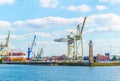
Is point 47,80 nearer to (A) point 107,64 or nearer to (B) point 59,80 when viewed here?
(B) point 59,80

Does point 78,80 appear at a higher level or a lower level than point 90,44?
lower

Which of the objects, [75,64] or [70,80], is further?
[75,64]

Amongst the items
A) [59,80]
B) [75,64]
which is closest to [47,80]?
[59,80]

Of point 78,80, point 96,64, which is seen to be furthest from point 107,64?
point 78,80

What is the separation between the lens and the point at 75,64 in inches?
7746

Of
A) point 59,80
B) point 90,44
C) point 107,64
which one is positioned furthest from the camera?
point 107,64

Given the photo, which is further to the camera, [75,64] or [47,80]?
[75,64]

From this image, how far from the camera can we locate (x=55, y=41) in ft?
653

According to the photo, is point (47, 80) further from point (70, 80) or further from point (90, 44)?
point (90, 44)

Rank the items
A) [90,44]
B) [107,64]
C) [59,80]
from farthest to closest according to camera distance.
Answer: [107,64] → [90,44] → [59,80]

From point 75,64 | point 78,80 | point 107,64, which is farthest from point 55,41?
point 78,80

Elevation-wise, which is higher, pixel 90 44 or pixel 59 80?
pixel 90 44

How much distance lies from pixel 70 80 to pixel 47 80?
200 inches

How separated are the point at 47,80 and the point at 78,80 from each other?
6.89 m
